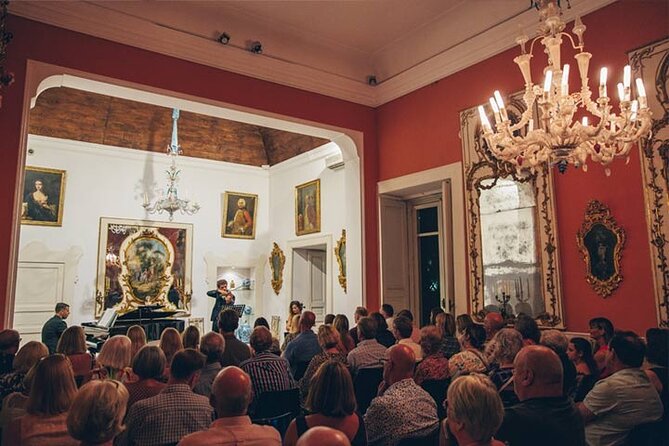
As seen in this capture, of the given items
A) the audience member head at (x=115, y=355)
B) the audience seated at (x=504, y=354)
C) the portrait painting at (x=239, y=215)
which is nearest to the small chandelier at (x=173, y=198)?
the portrait painting at (x=239, y=215)

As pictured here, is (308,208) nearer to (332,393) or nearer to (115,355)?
(115,355)

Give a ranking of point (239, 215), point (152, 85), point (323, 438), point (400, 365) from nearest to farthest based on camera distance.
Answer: point (323, 438), point (400, 365), point (152, 85), point (239, 215)

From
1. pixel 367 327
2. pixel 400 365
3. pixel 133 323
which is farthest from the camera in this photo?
pixel 133 323

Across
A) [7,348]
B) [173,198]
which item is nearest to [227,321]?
[7,348]

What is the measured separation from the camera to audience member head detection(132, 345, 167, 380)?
132 inches

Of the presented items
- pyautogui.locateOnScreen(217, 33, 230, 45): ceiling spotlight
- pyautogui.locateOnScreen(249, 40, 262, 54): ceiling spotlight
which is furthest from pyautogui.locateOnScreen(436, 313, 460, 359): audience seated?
pyautogui.locateOnScreen(217, 33, 230, 45): ceiling spotlight

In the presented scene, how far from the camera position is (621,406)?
3061 mm

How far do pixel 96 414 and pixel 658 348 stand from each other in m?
3.53

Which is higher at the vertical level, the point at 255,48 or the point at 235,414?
the point at 255,48

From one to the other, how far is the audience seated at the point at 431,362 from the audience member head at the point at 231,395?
1.88 meters

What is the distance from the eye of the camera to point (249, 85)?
24.3ft

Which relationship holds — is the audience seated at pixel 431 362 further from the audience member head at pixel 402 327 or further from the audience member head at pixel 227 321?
the audience member head at pixel 227 321

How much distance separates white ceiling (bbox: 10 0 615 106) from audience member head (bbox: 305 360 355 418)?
5333mm

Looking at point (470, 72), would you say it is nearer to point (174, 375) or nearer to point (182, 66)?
point (182, 66)
